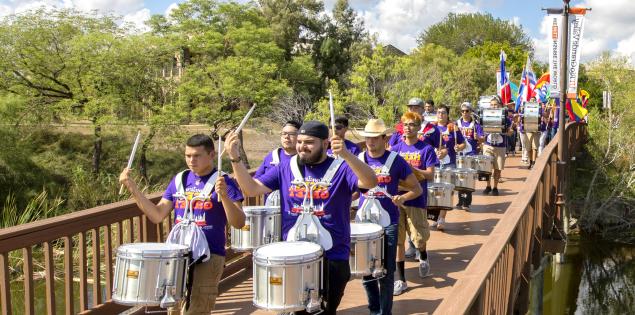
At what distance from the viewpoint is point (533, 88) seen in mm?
21797

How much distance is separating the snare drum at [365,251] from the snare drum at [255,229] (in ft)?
3.54

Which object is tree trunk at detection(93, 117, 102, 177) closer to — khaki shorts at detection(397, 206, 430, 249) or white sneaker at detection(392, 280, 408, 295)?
khaki shorts at detection(397, 206, 430, 249)

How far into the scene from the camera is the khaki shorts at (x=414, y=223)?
23.2ft

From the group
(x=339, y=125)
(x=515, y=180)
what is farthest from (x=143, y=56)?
(x=339, y=125)

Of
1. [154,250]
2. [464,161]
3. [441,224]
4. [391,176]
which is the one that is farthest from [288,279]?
[464,161]

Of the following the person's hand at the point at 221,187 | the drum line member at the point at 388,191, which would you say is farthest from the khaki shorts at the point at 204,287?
the drum line member at the point at 388,191

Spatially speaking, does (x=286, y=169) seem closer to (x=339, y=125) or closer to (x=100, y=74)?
(x=339, y=125)

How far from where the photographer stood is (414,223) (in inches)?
278

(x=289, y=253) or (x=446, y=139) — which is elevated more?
(x=446, y=139)

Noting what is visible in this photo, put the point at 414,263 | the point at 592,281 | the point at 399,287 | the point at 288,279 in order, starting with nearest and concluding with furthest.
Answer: the point at 288,279, the point at 399,287, the point at 414,263, the point at 592,281

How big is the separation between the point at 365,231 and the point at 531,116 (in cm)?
1199

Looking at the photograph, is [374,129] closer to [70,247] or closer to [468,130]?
[70,247]

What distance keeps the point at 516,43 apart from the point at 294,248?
82.2 meters

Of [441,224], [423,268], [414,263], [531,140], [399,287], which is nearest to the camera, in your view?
[399,287]
